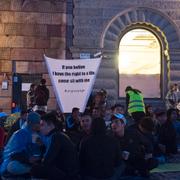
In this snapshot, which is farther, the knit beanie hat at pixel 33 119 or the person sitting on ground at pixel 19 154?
→ the knit beanie hat at pixel 33 119

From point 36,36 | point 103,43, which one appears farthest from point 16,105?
point 103,43

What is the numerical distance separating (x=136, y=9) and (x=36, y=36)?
12.6 feet

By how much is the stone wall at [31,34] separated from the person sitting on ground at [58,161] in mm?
10314

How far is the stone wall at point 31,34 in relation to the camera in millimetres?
16609

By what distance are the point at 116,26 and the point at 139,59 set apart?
5.09ft

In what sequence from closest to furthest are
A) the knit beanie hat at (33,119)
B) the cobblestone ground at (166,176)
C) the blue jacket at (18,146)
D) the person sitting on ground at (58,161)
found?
the person sitting on ground at (58,161), the blue jacket at (18,146), the knit beanie hat at (33,119), the cobblestone ground at (166,176)

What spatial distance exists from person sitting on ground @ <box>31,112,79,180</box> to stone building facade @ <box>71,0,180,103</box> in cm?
1053

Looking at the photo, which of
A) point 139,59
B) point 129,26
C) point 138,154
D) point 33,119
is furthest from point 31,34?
point 33,119

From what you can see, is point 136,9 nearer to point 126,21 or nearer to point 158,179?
point 126,21

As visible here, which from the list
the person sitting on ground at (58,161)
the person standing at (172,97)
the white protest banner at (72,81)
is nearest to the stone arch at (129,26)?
the person standing at (172,97)

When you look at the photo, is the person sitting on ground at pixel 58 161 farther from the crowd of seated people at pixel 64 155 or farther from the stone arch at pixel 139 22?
the stone arch at pixel 139 22

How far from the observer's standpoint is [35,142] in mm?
6754

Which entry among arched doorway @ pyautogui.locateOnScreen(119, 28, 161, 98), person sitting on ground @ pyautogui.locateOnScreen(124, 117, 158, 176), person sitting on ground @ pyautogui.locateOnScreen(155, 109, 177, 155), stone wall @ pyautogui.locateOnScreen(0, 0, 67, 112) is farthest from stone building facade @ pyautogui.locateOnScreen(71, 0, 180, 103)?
person sitting on ground @ pyautogui.locateOnScreen(124, 117, 158, 176)

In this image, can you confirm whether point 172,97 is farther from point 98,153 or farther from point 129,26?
point 98,153
